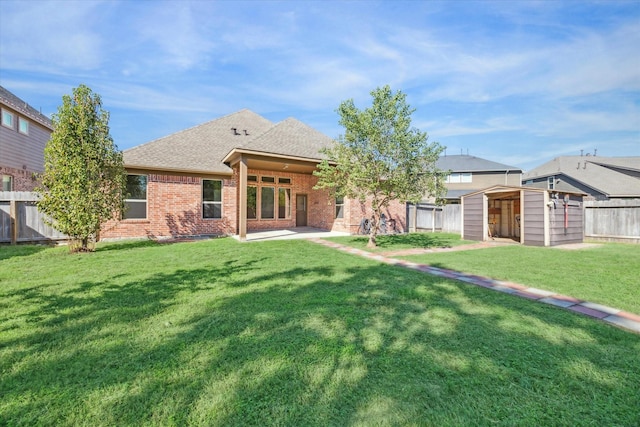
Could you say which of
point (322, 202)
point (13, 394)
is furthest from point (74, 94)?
point (322, 202)

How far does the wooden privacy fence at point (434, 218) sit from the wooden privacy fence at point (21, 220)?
614 inches

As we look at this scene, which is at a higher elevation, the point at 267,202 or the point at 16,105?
the point at 16,105

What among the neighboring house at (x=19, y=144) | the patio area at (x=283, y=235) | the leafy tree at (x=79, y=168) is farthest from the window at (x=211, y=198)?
the neighboring house at (x=19, y=144)

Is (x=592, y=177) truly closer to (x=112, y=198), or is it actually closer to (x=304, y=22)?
(x=304, y=22)

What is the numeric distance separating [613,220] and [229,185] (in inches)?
645

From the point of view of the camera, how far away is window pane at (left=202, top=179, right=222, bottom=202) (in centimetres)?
1230

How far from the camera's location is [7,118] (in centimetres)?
1277

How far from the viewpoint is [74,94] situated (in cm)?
780

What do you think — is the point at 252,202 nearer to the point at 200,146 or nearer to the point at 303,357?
the point at 200,146

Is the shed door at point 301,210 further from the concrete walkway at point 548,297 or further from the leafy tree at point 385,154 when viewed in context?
the concrete walkway at point 548,297

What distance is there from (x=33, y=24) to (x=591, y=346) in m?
17.1

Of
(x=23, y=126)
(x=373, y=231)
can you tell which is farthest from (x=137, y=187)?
(x=373, y=231)

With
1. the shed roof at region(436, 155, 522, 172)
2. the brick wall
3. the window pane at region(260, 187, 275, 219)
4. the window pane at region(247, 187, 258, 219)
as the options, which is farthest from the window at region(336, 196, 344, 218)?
the shed roof at region(436, 155, 522, 172)

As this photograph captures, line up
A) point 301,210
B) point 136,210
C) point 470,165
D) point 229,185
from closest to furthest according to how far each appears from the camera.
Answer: point 136,210
point 229,185
point 301,210
point 470,165
